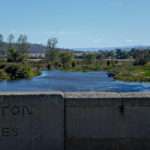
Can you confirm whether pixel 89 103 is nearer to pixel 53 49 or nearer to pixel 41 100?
pixel 41 100

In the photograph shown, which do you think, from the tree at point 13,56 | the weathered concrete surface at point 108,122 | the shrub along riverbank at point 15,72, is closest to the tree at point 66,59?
the tree at point 13,56

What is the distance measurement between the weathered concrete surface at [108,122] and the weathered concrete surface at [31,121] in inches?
8.3

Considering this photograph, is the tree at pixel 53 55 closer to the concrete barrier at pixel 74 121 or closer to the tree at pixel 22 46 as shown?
the tree at pixel 22 46

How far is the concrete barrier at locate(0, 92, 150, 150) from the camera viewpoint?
598 cm

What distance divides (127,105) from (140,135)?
491 millimetres

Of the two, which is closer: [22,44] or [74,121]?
[74,121]

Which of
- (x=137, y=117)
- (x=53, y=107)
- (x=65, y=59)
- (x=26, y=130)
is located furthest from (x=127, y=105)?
(x=65, y=59)

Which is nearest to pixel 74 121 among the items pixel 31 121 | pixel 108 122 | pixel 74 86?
pixel 108 122

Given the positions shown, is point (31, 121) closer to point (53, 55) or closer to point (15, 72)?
point (15, 72)

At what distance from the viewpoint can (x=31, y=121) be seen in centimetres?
600

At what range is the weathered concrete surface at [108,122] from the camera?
6055 millimetres

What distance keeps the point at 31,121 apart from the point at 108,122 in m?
1.12

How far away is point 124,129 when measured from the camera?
242 inches

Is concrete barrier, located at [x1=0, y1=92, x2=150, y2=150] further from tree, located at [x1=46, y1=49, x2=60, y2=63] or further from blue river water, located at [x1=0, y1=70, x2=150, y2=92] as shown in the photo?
tree, located at [x1=46, y1=49, x2=60, y2=63]
